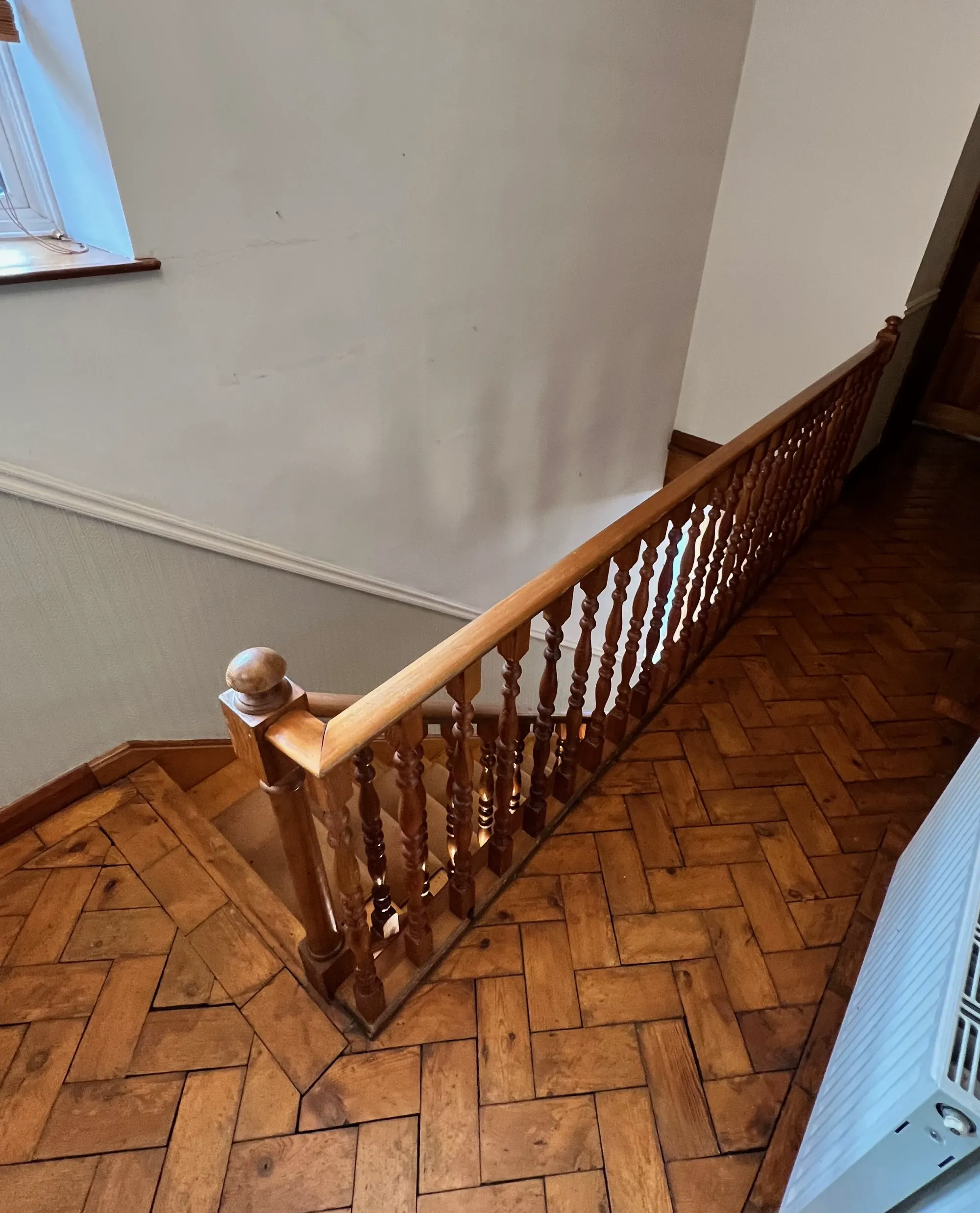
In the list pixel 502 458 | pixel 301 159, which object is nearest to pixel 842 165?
pixel 502 458

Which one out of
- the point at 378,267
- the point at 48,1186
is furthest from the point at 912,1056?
the point at 378,267

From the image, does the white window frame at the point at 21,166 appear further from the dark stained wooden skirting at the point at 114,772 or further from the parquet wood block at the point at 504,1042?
the parquet wood block at the point at 504,1042

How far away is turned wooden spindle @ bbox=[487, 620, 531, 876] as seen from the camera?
4.27 feet

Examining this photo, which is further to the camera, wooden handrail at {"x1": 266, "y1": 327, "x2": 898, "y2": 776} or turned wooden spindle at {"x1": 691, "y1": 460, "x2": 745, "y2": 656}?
turned wooden spindle at {"x1": 691, "y1": 460, "x2": 745, "y2": 656}

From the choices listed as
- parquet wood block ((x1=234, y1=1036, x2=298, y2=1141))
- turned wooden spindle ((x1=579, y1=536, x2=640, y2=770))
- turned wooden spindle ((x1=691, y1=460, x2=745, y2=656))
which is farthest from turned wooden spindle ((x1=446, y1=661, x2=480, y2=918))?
turned wooden spindle ((x1=691, y1=460, x2=745, y2=656))

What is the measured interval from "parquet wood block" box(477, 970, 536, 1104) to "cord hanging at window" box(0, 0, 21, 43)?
219 cm

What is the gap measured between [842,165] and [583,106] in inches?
57.3

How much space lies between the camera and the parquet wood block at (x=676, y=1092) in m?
1.29

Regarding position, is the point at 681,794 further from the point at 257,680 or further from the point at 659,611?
the point at 257,680

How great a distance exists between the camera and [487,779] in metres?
1.60

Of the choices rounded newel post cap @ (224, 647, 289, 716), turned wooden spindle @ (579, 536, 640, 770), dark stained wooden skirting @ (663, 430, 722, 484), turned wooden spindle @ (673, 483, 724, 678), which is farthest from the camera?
A: dark stained wooden skirting @ (663, 430, 722, 484)

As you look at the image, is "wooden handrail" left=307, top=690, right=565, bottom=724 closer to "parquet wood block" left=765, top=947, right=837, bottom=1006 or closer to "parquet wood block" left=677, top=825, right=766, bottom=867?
"parquet wood block" left=677, top=825, right=766, bottom=867

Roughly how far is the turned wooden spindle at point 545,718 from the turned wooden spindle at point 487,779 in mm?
101

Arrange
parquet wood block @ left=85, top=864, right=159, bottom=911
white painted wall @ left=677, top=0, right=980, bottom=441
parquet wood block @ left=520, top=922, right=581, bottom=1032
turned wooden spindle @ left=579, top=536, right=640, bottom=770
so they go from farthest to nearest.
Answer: white painted wall @ left=677, top=0, right=980, bottom=441 → parquet wood block @ left=85, top=864, right=159, bottom=911 → turned wooden spindle @ left=579, top=536, right=640, bottom=770 → parquet wood block @ left=520, top=922, right=581, bottom=1032
